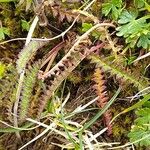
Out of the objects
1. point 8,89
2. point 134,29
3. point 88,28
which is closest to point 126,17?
point 134,29

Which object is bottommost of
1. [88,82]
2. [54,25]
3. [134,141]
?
[134,141]

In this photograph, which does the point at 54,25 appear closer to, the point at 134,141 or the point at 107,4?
the point at 107,4

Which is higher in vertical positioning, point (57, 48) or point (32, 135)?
point (57, 48)

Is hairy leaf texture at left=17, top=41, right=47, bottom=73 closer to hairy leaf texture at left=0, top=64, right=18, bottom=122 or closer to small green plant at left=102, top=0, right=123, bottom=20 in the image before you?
hairy leaf texture at left=0, top=64, right=18, bottom=122

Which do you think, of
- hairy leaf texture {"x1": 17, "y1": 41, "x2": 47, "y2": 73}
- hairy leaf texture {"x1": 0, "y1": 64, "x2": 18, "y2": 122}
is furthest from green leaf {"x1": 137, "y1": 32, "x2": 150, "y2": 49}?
hairy leaf texture {"x1": 0, "y1": 64, "x2": 18, "y2": 122}

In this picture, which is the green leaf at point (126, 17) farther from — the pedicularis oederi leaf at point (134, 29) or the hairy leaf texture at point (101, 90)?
the hairy leaf texture at point (101, 90)

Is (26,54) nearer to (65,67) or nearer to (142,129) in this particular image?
(65,67)

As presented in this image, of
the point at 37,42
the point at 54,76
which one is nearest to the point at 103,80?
the point at 54,76
